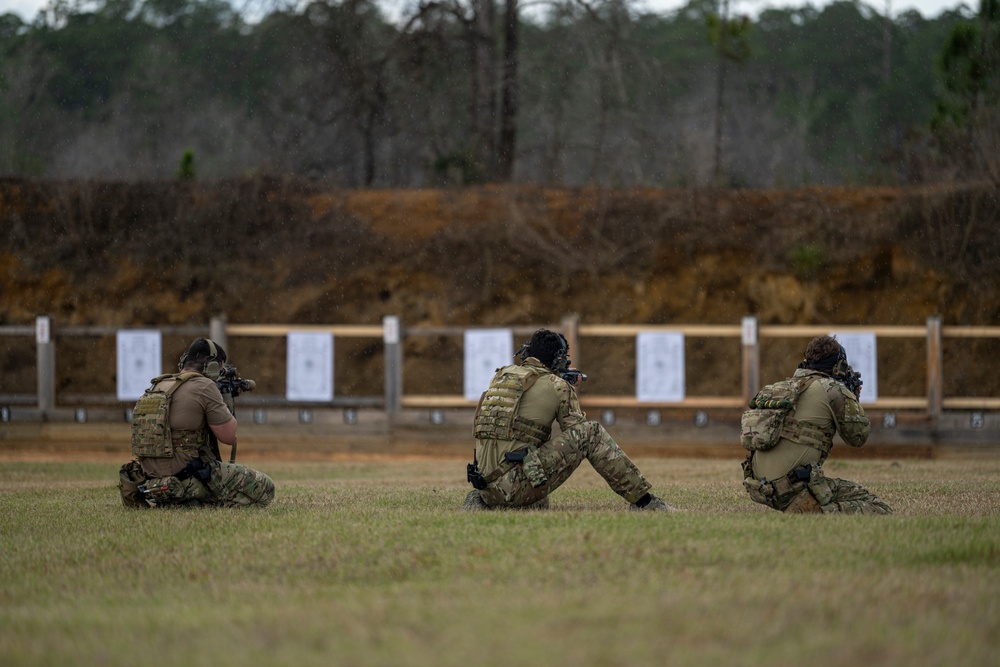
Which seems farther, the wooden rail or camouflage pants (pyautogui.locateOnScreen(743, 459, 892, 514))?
the wooden rail

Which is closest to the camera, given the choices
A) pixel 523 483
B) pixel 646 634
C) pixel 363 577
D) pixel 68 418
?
pixel 646 634

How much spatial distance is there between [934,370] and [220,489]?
1459cm

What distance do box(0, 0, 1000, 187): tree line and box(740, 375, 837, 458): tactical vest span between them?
62.0 feet

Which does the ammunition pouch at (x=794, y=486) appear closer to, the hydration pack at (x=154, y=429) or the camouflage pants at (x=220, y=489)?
the camouflage pants at (x=220, y=489)

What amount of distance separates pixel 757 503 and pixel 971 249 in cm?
1824

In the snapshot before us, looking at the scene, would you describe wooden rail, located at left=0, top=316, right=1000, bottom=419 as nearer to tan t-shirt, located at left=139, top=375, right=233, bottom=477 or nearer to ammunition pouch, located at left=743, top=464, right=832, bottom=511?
ammunition pouch, located at left=743, top=464, right=832, bottom=511

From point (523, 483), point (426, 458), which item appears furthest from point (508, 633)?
point (426, 458)

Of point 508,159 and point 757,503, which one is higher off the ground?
point 508,159

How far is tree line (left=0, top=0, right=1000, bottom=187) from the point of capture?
96.4 feet

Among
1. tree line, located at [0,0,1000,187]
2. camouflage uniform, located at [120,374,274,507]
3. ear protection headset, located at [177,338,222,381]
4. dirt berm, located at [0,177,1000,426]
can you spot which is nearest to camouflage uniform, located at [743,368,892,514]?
camouflage uniform, located at [120,374,274,507]

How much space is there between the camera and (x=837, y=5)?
47469 millimetres

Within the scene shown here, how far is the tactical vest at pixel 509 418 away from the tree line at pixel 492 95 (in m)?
19.8

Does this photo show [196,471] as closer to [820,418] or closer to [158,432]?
[158,432]

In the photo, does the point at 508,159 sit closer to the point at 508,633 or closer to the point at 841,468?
the point at 841,468
